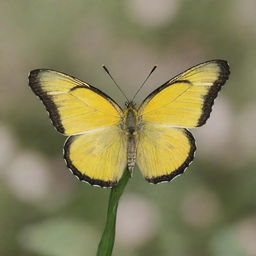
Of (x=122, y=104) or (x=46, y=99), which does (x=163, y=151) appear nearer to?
(x=46, y=99)

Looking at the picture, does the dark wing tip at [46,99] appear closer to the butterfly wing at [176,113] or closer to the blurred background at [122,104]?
the butterfly wing at [176,113]

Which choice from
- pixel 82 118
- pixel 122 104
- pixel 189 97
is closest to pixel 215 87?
pixel 189 97

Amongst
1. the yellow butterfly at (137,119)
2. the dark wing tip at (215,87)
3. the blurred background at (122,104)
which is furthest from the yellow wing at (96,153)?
the blurred background at (122,104)

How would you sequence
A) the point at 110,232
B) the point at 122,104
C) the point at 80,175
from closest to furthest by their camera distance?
the point at 110,232
the point at 80,175
the point at 122,104

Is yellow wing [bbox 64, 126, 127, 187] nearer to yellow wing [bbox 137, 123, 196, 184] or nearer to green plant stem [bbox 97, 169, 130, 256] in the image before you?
yellow wing [bbox 137, 123, 196, 184]

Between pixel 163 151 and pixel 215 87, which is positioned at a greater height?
pixel 215 87

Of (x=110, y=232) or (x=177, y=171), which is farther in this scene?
(x=177, y=171)

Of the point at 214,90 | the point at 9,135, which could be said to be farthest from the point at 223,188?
the point at 214,90
